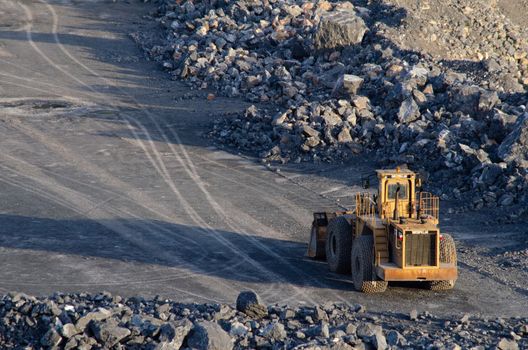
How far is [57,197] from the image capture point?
2738 centimetres

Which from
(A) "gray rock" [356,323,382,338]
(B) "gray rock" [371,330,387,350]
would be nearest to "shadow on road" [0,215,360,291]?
(A) "gray rock" [356,323,382,338]

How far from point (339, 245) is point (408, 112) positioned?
1003cm

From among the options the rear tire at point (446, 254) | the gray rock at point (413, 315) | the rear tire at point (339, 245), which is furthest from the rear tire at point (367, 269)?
the gray rock at point (413, 315)

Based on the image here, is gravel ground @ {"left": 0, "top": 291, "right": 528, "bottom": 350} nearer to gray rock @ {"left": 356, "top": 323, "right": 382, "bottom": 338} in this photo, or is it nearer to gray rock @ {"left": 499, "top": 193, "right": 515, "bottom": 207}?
gray rock @ {"left": 356, "top": 323, "right": 382, "bottom": 338}

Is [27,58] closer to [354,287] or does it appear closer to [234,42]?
[234,42]

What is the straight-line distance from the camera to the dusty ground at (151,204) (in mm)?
20906

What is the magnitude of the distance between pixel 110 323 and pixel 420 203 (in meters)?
7.19

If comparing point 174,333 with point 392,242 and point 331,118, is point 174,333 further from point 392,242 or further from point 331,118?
point 331,118

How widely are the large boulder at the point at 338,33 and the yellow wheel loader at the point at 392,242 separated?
16.1 m

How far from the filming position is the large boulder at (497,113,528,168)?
26.9 meters

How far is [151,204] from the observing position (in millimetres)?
26781

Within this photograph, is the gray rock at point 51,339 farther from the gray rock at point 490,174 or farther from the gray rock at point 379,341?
the gray rock at point 490,174

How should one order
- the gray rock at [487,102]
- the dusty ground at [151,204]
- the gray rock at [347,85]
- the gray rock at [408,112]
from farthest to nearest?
the gray rock at [347,85], the gray rock at [408,112], the gray rock at [487,102], the dusty ground at [151,204]

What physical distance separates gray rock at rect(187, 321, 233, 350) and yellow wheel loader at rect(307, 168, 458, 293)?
5.02 m
